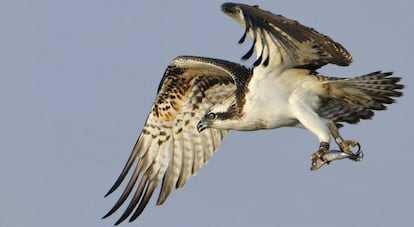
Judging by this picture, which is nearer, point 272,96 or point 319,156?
point 319,156

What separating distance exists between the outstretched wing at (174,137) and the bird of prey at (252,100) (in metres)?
0.01

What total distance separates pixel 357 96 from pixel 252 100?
1487 mm

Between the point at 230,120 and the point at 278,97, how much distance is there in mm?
876

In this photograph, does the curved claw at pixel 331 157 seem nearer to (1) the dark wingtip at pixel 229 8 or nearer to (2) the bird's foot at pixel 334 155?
(2) the bird's foot at pixel 334 155

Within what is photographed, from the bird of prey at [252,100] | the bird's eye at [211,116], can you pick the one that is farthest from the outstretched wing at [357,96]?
the bird's eye at [211,116]

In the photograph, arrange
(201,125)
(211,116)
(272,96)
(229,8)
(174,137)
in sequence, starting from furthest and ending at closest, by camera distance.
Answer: (174,137) → (201,125) → (211,116) → (272,96) → (229,8)

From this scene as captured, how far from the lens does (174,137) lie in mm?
22125

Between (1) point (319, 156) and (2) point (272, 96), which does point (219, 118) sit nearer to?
(2) point (272, 96)

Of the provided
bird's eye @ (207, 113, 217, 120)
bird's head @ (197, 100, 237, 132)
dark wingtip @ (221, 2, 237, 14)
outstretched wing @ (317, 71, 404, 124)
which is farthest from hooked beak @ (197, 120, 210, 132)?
dark wingtip @ (221, 2, 237, 14)

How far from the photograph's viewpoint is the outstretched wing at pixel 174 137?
21.5m

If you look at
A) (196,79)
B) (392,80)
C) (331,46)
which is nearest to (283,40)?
(331,46)

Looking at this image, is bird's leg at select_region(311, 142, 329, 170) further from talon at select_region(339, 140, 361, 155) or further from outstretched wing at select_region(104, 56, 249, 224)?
outstretched wing at select_region(104, 56, 249, 224)

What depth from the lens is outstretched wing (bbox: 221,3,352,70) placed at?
58.5 feet

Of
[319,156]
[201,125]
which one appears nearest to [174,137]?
[201,125]
